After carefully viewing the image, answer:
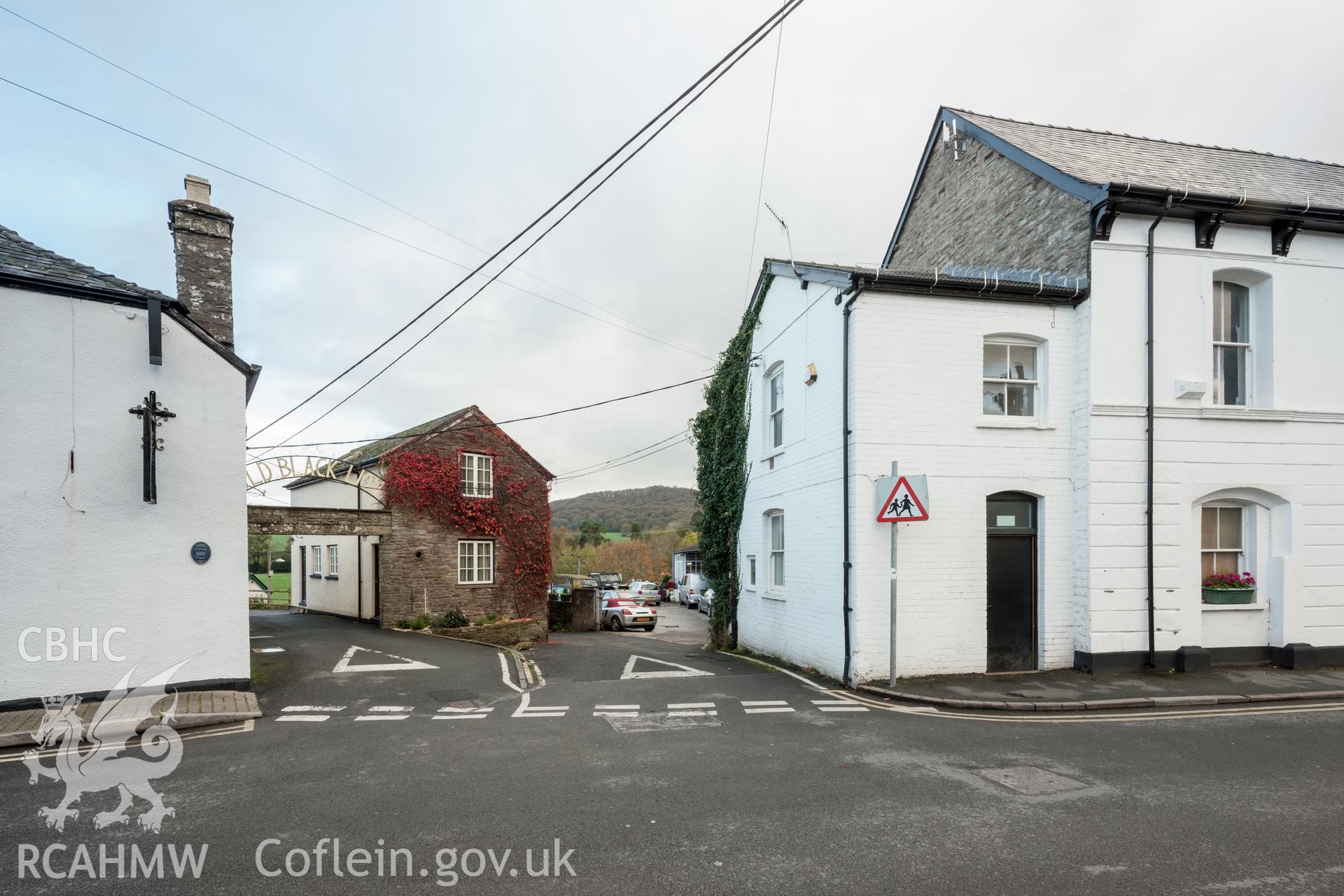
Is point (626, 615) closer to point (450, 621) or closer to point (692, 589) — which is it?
point (450, 621)

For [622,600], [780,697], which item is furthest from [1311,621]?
[622,600]

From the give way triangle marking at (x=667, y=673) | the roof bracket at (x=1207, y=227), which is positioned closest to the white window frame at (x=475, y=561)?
the give way triangle marking at (x=667, y=673)

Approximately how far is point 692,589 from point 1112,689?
32.6m

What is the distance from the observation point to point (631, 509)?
3278 inches

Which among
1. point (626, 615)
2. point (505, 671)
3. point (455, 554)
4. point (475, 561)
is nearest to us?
point (505, 671)

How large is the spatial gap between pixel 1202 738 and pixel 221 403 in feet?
44.2

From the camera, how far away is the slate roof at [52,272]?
9.37 m

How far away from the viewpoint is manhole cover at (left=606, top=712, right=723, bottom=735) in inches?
333

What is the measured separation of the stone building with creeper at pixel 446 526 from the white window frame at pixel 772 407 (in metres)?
12.1

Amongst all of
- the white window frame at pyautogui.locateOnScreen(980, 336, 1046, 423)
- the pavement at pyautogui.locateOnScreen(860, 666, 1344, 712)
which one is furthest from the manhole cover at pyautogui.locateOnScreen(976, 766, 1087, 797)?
the white window frame at pyautogui.locateOnScreen(980, 336, 1046, 423)

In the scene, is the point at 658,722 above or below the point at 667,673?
above

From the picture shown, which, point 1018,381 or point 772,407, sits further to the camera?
point 772,407

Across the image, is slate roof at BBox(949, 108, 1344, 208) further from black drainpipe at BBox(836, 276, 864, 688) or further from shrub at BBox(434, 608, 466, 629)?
shrub at BBox(434, 608, 466, 629)

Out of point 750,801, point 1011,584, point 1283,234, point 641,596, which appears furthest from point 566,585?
point 750,801
